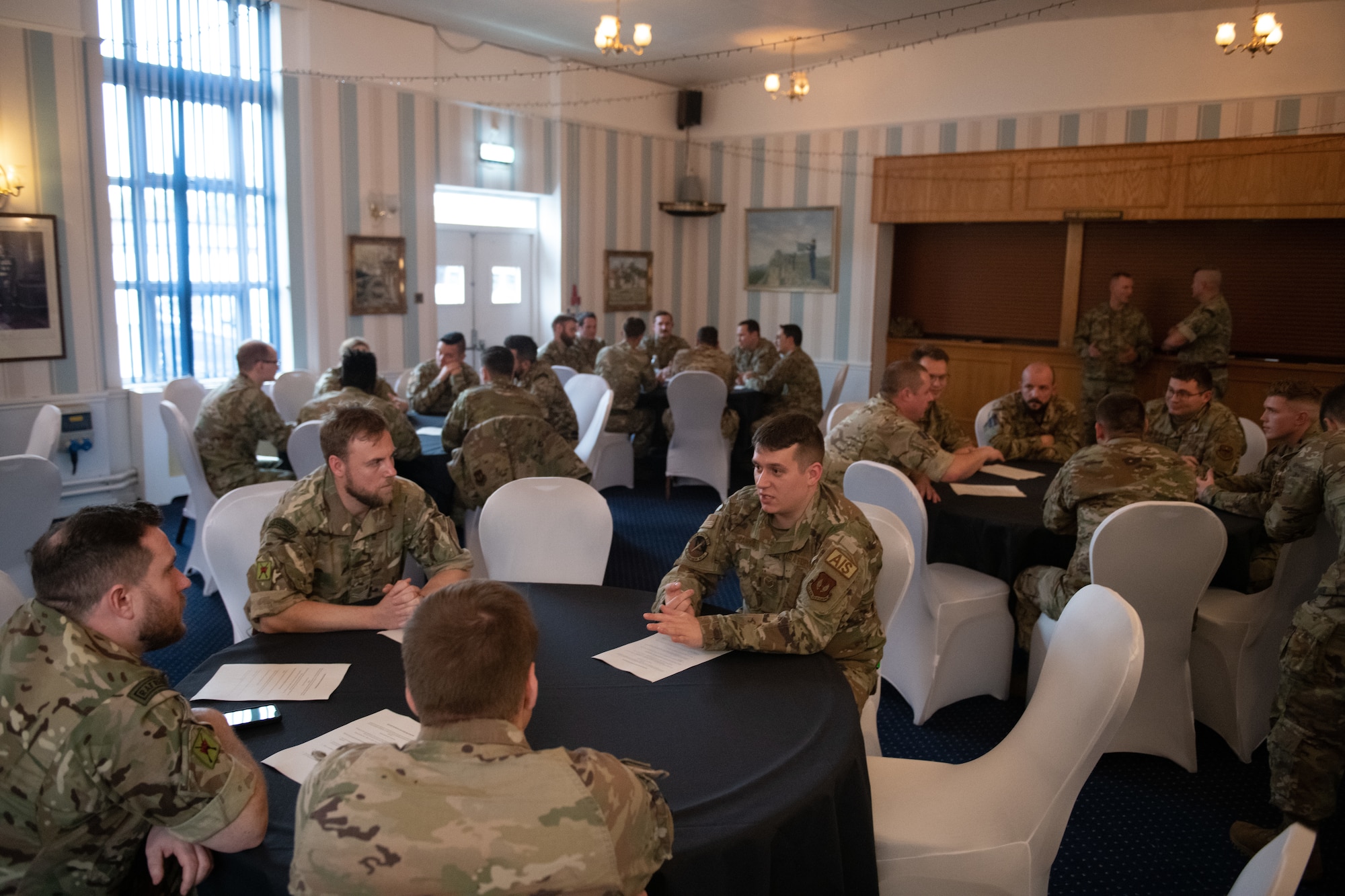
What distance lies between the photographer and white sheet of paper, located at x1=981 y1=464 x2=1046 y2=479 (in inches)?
181

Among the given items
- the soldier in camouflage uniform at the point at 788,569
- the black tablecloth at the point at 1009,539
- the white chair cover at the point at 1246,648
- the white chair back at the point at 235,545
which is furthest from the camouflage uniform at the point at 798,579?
the white chair cover at the point at 1246,648

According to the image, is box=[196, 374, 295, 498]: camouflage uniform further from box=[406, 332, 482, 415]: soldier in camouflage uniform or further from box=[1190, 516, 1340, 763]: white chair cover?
box=[1190, 516, 1340, 763]: white chair cover

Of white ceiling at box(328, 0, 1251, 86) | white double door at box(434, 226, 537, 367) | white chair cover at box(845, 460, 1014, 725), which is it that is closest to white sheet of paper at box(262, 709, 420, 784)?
white chair cover at box(845, 460, 1014, 725)

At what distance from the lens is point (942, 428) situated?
5168 millimetres

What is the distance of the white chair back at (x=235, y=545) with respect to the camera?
10.0 feet

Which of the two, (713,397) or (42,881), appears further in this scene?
(713,397)

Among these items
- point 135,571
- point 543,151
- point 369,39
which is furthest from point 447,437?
point 543,151

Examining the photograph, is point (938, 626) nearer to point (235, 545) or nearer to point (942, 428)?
point (942, 428)

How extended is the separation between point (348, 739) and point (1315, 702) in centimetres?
266

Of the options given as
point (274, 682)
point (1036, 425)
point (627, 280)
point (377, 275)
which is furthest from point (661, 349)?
point (274, 682)

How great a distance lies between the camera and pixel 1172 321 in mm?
8680

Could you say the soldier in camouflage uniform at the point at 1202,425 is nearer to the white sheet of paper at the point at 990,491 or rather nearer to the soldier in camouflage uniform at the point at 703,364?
the white sheet of paper at the point at 990,491

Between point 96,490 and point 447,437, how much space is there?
3.25 meters

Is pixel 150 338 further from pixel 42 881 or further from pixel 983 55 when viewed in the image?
pixel 983 55
